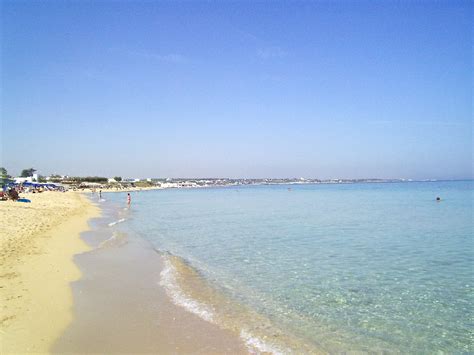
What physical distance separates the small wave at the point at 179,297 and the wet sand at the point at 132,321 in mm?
182

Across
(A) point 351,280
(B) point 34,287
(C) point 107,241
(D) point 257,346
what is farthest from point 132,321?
(C) point 107,241

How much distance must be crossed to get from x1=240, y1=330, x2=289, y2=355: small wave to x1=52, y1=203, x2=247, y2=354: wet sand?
Answer: 0.14 meters

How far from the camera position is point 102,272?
11.6 metres

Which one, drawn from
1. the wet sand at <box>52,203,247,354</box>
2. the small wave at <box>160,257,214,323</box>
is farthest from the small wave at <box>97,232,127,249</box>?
the small wave at <box>160,257,214,323</box>

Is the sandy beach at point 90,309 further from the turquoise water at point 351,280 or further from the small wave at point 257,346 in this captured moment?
the turquoise water at point 351,280

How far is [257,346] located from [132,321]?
9.20ft

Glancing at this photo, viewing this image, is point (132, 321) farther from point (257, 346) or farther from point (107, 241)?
point (107, 241)

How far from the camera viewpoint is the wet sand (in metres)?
6.14

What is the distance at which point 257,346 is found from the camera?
20.9 feet

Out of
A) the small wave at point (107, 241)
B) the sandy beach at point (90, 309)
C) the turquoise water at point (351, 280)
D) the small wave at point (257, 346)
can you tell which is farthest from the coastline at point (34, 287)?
the turquoise water at point (351, 280)

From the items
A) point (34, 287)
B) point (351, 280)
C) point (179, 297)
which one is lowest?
point (179, 297)

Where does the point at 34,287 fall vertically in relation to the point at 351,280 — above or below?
above

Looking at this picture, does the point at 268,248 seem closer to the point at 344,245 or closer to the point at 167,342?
the point at 344,245

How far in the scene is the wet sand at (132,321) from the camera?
6138 millimetres
